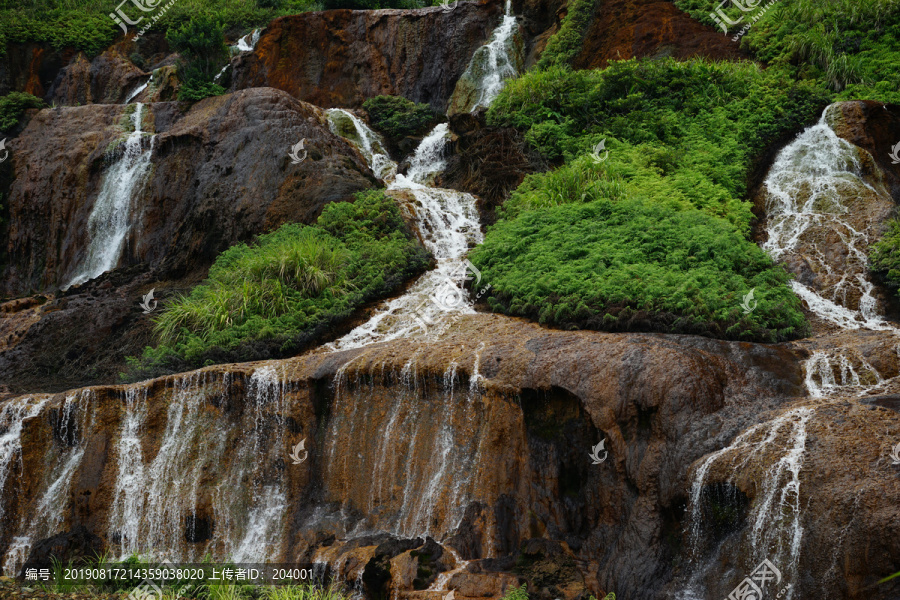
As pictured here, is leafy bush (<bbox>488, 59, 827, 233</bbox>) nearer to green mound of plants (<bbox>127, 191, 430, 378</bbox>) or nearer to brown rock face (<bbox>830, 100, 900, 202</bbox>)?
brown rock face (<bbox>830, 100, 900, 202</bbox>)

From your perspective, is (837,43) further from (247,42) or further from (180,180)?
(247,42)

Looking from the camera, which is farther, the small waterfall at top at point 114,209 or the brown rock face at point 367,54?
the brown rock face at point 367,54

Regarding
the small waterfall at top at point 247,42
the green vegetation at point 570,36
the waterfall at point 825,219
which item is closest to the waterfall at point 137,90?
the small waterfall at top at point 247,42

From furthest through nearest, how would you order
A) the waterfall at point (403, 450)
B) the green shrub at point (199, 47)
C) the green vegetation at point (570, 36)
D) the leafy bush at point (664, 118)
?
the green shrub at point (199, 47) → the green vegetation at point (570, 36) → the leafy bush at point (664, 118) → the waterfall at point (403, 450)

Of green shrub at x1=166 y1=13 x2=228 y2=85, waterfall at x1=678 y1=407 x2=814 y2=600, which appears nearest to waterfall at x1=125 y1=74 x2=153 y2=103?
green shrub at x1=166 y1=13 x2=228 y2=85

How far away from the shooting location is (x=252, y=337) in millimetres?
13133

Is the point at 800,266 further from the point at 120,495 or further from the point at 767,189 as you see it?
the point at 120,495

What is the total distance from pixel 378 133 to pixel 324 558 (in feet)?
49.8

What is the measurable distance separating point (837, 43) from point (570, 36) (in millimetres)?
7154

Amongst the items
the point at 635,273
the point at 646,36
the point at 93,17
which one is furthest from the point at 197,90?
the point at 635,273

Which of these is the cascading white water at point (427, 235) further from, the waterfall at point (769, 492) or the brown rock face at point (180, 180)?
the waterfall at point (769, 492)

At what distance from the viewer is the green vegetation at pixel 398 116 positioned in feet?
73.3

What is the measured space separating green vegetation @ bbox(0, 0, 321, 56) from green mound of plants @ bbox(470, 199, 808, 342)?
18.4 m

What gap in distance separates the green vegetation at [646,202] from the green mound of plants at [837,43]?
784 mm
